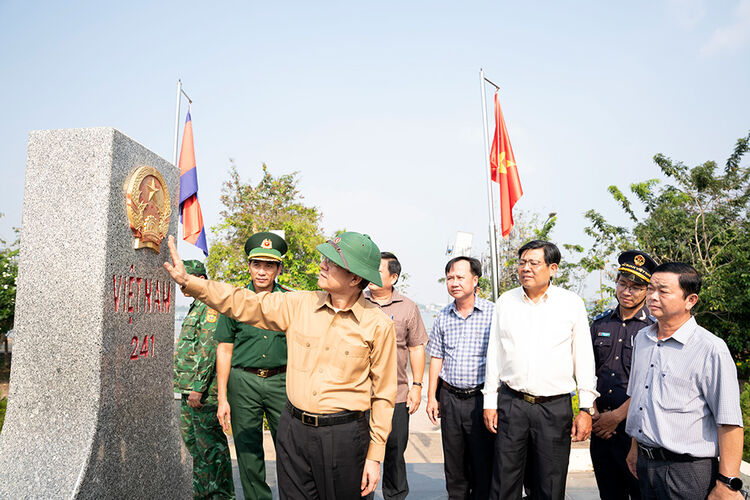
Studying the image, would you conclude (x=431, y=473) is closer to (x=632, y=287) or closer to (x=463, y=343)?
(x=463, y=343)

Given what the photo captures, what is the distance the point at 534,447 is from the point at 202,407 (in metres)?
2.46

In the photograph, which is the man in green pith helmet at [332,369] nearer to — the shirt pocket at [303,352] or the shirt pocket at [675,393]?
the shirt pocket at [303,352]

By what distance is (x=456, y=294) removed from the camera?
3.96 metres

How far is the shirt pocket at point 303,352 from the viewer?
248cm

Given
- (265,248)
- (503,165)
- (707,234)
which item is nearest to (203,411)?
(265,248)

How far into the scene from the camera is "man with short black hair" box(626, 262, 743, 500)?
2.26 m

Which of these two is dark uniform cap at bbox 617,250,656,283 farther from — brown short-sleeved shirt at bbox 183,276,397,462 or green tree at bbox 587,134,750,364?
green tree at bbox 587,134,750,364

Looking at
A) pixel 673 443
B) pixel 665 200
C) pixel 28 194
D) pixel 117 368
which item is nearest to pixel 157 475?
pixel 117 368

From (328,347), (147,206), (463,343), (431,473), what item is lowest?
(431,473)

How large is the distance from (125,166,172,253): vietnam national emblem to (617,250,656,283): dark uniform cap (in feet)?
10.3

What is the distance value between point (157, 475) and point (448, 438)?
2.04 metres

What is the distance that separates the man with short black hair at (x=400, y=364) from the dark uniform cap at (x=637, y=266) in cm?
168

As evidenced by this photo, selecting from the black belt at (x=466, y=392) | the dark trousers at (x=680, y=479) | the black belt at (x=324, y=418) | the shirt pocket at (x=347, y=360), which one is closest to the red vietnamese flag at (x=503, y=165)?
the black belt at (x=466, y=392)

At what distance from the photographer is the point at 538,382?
10.5 ft
